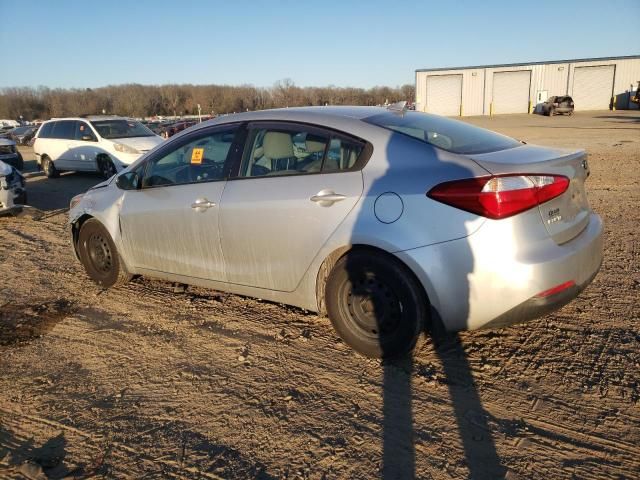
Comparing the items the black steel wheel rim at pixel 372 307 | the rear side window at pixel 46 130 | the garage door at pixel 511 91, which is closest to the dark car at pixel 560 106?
→ the garage door at pixel 511 91

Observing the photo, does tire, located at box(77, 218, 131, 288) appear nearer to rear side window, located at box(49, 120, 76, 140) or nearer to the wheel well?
the wheel well

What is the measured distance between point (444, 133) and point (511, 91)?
51.9m

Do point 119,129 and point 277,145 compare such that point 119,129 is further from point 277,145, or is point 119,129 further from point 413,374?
point 413,374

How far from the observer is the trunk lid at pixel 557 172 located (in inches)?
112

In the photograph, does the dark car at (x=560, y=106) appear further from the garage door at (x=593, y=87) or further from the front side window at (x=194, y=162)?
the front side window at (x=194, y=162)

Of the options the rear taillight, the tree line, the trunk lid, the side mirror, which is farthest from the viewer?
the tree line

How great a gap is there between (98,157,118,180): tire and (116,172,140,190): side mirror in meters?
9.32

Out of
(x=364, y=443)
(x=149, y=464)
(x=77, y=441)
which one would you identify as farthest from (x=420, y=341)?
(x=77, y=441)

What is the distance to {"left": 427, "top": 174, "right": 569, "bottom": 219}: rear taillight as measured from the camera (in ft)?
8.96

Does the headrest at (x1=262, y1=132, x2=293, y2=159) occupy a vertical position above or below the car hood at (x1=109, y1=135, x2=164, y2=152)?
below

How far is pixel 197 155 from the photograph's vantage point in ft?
13.3

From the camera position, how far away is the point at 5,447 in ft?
8.45

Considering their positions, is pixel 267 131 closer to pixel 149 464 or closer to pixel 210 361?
pixel 210 361

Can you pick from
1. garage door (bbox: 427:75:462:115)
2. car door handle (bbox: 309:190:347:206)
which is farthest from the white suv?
garage door (bbox: 427:75:462:115)
